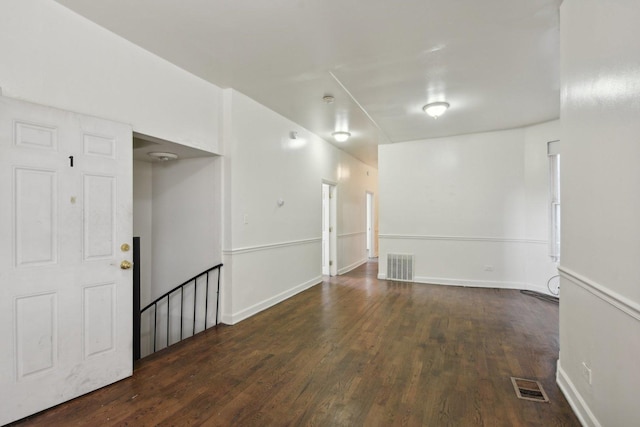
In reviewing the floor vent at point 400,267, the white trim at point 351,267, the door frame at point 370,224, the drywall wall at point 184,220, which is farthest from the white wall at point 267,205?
the door frame at point 370,224

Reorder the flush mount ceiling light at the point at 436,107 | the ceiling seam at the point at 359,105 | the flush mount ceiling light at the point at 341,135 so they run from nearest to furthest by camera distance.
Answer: the ceiling seam at the point at 359,105 < the flush mount ceiling light at the point at 436,107 < the flush mount ceiling light at the point at 341,135

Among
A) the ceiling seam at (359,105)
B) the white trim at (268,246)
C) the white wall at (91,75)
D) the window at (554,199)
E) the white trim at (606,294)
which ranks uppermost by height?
the ceiling seam at (359,105)

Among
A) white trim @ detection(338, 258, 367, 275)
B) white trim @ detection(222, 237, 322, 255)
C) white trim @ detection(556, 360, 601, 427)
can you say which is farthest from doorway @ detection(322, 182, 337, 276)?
white trim @ detection(556, 360, 601, 427)

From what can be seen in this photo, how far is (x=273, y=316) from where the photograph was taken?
4023 mm

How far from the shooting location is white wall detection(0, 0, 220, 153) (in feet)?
6.72

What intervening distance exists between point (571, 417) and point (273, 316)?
9.95ft

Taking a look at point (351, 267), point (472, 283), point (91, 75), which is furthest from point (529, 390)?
point (351, 267)

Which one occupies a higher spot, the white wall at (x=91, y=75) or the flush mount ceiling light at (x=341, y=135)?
the flush mount ceiling light at (x=341, y=135)

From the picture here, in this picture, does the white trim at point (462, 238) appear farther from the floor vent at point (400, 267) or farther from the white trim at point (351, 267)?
Result: the white trim at point (351, 267)

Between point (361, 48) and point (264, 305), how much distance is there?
3.39 meters

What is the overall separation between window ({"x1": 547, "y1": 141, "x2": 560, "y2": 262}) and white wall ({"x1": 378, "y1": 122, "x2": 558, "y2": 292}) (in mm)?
88

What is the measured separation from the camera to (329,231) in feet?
21.9

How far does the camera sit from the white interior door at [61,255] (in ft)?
6.38

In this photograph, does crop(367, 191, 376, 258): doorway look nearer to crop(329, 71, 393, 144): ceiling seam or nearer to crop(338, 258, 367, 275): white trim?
crop(338, 258, 367, 275): white trim
